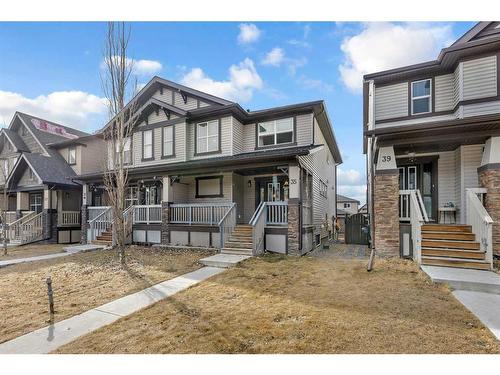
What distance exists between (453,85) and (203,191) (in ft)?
41.7

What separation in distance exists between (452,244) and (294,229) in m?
5.09

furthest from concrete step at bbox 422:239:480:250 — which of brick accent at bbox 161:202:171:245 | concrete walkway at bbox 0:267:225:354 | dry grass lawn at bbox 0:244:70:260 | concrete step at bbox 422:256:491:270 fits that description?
dry grass lawn at bbox 0:244:70:260

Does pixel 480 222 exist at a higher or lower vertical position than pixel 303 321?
higher

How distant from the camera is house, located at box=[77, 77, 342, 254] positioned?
11.1 meters

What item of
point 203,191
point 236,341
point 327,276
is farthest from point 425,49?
point 236,341

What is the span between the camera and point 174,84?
1577 cm

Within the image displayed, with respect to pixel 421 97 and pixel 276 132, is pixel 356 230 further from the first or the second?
pixel 421 97

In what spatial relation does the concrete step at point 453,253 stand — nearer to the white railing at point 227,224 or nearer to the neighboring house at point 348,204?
the white railing at point 227,224

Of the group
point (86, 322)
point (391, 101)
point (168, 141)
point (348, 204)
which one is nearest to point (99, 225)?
point (168, 141)

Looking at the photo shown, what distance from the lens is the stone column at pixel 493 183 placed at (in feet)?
26.3

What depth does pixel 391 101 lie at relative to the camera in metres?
12.2

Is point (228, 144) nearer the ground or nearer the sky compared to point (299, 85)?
nearer the ground

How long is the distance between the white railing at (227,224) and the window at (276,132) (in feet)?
14.5
